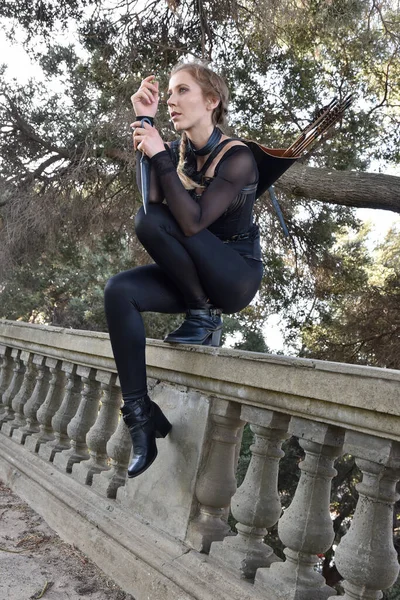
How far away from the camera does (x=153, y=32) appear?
8.07 m

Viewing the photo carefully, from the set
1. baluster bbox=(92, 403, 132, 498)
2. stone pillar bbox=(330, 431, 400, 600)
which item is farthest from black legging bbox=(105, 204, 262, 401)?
stone pillar bbox=(330, 431, 400, 600)

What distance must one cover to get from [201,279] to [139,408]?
47cm

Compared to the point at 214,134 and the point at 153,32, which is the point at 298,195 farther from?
the point at 214,134

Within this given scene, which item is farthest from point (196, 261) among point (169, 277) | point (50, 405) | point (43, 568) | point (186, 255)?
point (50, 405)

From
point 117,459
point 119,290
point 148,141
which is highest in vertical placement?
point 148,141

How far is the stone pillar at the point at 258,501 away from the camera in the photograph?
1880 millimetres

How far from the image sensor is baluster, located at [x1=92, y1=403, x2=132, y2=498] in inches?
102

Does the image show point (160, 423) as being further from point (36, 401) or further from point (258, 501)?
point (36, 401)

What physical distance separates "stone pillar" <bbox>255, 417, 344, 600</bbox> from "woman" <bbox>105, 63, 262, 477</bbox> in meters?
0.59

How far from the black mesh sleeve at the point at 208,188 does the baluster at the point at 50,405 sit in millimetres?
1566

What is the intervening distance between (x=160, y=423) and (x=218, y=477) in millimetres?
277

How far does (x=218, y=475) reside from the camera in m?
2.10

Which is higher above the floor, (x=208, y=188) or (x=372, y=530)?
(x=208, y=188)

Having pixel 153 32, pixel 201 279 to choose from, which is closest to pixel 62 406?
pixel 201 279
